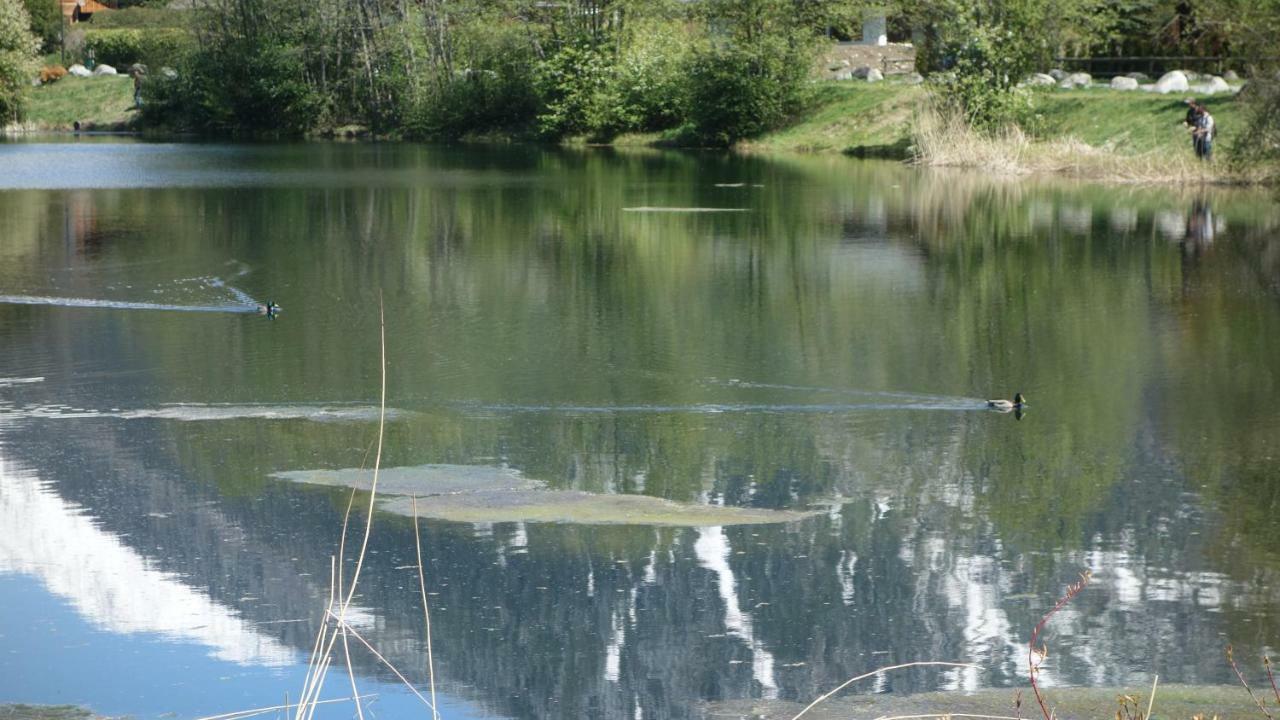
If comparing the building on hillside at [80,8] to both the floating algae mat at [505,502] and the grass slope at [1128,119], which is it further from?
the floating algae mat at [505,502]

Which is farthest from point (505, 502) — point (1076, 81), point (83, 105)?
point (83, 105)

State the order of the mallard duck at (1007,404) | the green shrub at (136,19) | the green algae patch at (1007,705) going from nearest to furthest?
the green algae patch at (1007,705)
the mallard duck at (1007,404)
the green shrub at (136,19)

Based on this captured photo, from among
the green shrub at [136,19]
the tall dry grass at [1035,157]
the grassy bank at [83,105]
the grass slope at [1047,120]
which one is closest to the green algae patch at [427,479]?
the tall dry grass at [1035,157]

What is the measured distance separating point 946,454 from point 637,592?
3.31 meters

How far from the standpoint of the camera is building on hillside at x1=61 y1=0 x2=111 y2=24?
11262 cm

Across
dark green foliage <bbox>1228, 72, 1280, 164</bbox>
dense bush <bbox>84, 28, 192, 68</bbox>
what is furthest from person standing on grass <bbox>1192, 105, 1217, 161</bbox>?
dense bush <bbox>84, 28, 192, 68</bbox>

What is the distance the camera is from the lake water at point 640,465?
6641mm

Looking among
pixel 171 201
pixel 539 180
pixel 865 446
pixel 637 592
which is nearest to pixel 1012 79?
pixel 539 180

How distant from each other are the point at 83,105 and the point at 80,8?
40947 millimetres

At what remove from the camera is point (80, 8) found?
115m

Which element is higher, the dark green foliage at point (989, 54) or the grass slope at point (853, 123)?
the dark green foliage at point (989, 54)

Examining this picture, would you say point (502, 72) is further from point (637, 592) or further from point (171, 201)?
point (637, 592)

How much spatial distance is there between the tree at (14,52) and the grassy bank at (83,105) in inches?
144

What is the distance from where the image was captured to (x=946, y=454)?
1011cm
